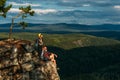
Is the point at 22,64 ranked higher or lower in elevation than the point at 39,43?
lower

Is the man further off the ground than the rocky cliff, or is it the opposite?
the man

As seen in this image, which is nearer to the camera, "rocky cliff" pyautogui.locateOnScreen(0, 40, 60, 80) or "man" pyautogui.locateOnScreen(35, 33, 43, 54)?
"rocky cliff" pyautogui.locateOnScreen(0, 40, 60, 80)

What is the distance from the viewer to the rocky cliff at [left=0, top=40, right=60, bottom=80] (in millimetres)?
70250

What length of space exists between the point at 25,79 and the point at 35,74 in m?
2.40

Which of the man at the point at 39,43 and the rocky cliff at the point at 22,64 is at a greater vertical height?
the man at the point at 39,43

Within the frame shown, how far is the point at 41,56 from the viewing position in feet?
247

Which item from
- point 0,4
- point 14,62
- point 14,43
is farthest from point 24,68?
point 0,4

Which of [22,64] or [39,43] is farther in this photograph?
[39,43]

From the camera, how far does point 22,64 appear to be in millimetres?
71688

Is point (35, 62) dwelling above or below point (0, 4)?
below

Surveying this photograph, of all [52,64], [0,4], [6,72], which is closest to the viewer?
[6,72]

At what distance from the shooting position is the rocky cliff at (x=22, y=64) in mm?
70250

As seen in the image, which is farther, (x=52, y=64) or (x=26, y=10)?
(x=26, y=10)

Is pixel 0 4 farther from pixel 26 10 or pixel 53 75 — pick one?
pixel 53 75
